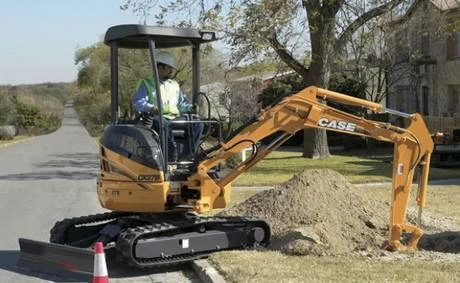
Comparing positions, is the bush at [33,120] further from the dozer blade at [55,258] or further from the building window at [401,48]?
the dozer blade at [55,258]

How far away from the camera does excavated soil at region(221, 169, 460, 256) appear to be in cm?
950

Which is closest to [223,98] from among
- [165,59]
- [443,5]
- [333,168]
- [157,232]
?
[443,5]

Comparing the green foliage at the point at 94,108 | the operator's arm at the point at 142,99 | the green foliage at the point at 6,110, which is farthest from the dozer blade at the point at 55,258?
the green foliage at the point at 6,110

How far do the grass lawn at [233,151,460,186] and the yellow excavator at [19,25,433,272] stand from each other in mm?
10081

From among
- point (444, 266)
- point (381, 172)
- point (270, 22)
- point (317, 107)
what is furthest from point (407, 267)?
point (270, 22)

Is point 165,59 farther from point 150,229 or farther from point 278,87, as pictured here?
point 278,87

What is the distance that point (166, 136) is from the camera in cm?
882

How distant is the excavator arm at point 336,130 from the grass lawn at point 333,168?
1018 centimetres

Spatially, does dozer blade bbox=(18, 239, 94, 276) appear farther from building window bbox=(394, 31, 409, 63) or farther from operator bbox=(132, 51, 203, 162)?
building window bbox=(394, 31, 409, 63)

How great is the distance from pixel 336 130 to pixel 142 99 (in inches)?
95.7

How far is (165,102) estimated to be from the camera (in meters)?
9.00

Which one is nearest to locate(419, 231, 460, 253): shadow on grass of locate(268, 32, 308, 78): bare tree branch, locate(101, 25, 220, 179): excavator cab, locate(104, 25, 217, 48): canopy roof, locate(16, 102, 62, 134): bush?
locate(101, 25, 220, 179): excavator cab

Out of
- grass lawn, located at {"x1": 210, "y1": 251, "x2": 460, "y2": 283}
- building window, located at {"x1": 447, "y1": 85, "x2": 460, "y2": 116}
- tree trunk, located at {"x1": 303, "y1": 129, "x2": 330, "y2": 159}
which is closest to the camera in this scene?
grass lawn, located at {"x1": 210, "y1": 251, "x2": 460, "y2": 283}

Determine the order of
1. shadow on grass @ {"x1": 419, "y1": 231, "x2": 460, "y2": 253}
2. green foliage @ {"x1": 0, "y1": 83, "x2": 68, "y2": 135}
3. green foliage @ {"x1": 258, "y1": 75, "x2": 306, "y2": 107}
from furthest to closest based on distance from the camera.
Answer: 1. green foliage @ {"x1": 0, "y1": 83, "x2": 68, "y2": 135}
2. green foliage @ {"x1": 258, "y1": 75, "x2": 306, "y2": 107}
3. shadow on grass @ {"x1": 419, "y1": 231, "x2": 460, "y2": 253}
